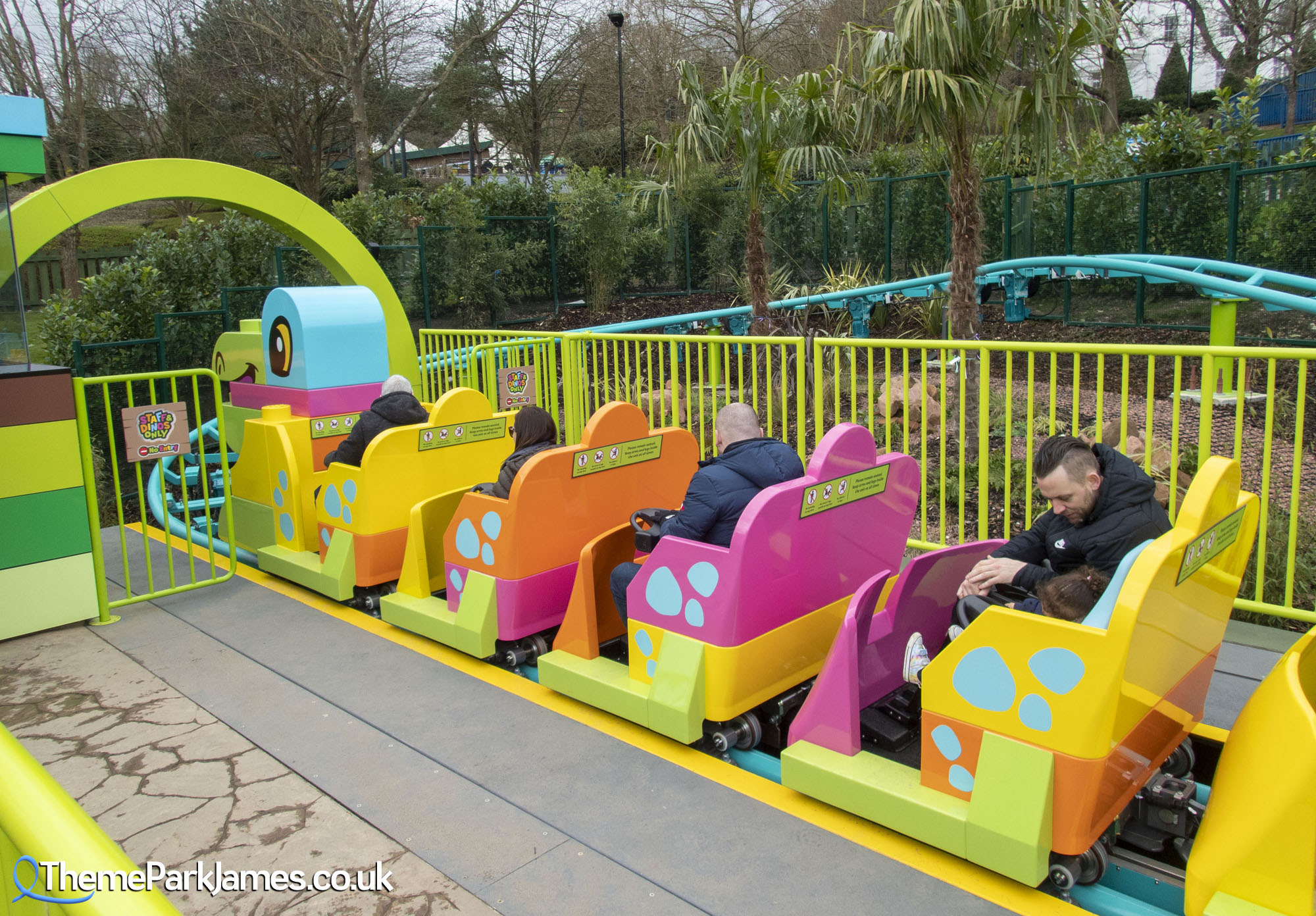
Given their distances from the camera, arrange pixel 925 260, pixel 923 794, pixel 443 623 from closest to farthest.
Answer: pixel 923 794, pixel 443 623, pixel 925 260

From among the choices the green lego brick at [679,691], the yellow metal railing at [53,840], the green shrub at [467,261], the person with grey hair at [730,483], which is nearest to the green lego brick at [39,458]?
the person with grey hair at [730,483]

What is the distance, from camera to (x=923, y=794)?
292 centimetres

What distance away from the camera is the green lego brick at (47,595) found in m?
4.95

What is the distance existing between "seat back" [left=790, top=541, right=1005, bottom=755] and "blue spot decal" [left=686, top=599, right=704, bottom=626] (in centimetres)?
51

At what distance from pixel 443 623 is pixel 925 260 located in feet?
44.1

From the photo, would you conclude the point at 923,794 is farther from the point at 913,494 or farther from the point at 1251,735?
the point at 913,494

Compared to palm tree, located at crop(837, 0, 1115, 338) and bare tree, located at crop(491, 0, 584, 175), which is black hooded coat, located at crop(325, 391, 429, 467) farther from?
bare tree, located at crop(491, 0, 584, 175)

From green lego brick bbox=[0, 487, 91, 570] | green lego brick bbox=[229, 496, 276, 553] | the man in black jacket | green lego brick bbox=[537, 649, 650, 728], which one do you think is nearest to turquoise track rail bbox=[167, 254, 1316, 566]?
green lego brick bbox=[229, 496, 276, 553]

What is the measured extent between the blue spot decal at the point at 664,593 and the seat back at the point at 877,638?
0.64m

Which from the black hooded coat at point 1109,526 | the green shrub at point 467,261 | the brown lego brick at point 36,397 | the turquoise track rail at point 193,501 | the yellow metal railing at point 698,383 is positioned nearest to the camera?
the black hooded coat at point 1109,526

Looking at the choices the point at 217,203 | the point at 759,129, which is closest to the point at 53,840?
the point at 217,203

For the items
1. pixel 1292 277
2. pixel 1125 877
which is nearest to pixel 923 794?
pixel 1125 877

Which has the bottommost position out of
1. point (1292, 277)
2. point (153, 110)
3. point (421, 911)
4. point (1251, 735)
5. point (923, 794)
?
point (421, 911)

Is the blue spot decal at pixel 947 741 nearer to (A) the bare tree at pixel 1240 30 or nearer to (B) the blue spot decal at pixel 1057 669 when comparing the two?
(B) the blue spot decal at pixel 1057 669
